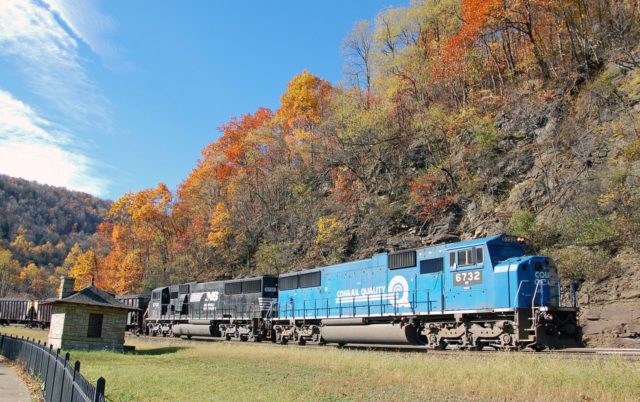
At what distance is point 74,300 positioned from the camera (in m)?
25.1

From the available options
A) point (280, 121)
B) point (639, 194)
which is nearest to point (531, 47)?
point (639, 194)

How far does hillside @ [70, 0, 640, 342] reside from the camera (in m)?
24.2

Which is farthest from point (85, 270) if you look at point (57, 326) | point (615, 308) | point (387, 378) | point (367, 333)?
point (615, 308)

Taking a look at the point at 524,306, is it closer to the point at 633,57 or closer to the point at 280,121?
the point at 633,57

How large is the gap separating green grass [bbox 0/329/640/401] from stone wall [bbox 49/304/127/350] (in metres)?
8.16

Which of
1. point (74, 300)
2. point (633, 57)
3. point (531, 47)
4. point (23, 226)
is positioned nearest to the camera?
point (74, 300)

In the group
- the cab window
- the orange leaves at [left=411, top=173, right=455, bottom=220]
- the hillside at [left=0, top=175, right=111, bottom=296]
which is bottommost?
the cab window

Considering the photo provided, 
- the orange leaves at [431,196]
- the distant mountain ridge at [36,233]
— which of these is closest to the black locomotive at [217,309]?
the orange leaves at [431,196]

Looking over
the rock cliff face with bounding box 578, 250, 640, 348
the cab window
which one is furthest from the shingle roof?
the rock cliff face with bounding box 578, 250, 640, 348

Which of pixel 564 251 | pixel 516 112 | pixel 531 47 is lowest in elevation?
pixel 564 251

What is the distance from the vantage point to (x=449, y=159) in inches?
1442

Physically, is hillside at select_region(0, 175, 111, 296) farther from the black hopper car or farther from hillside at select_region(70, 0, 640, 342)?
hillside at select_region(70, 0, 640, 342)

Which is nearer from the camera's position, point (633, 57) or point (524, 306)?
point (524, 306)

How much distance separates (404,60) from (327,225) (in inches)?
639
